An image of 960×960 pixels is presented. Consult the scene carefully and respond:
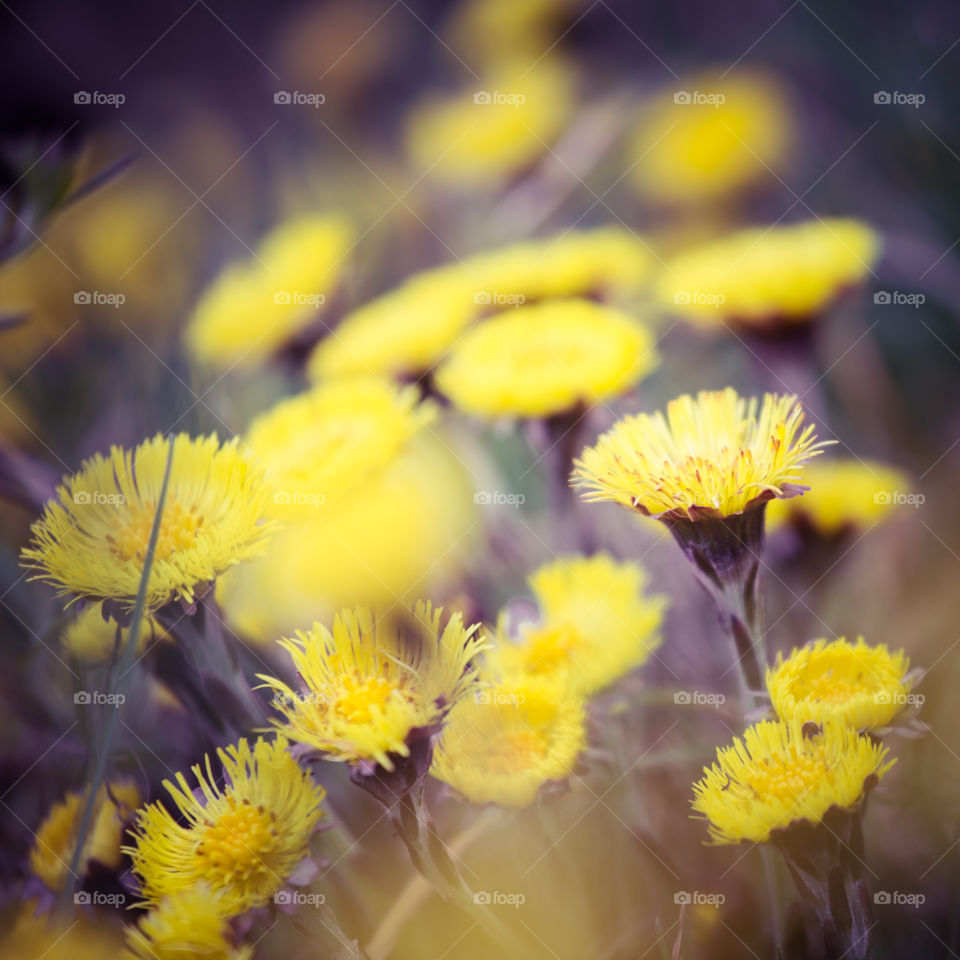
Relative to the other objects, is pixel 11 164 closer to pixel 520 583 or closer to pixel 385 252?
pixel 385 252

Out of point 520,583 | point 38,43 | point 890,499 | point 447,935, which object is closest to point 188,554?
point 520,583

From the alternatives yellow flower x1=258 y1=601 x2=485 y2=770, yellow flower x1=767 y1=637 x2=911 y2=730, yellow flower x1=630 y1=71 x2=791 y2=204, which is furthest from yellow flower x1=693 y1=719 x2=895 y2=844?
yellow flower x1=630 y1=71 x2=791 y2=204

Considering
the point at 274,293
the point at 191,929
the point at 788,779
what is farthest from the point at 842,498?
the point at 191,929

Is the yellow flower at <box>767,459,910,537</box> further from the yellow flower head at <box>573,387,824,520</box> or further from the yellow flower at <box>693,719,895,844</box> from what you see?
the yellow flower at <box>693,719,895,844</box>

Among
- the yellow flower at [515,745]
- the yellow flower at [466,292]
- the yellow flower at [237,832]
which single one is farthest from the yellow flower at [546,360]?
the yellow flower at [237,832]

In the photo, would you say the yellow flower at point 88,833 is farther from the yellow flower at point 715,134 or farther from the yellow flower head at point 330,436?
the yellow flower at point 715,134

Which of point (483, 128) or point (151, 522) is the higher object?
point (483, 128)

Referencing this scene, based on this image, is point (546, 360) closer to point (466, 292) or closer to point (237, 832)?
point (466, 292)
